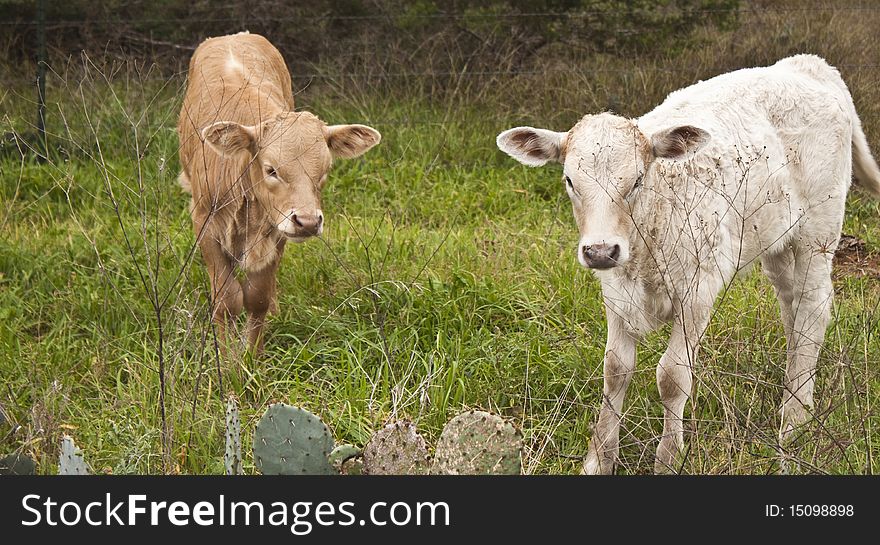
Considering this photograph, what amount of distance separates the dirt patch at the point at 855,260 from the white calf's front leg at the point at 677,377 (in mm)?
2170

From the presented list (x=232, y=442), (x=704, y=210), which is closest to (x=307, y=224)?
(x=232, y=442)

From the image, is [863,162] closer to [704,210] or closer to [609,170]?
[704,210]

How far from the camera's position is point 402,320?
18.4 ft

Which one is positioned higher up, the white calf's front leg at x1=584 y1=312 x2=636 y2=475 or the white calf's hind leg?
the white calf's hind leg

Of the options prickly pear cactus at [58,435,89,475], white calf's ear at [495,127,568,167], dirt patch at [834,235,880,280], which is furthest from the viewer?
dirt patch at [834,235,880,280]

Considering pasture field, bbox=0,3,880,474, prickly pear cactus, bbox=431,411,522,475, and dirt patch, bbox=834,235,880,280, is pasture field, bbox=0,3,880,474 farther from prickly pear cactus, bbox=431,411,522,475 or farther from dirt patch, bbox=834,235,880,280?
prickly pear cactus, bbox=431,411,522,475

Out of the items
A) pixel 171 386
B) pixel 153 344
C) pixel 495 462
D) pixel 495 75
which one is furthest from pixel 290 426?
pixel 495 75

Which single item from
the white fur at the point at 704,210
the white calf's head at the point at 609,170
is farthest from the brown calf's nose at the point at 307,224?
the white fur at the point at 704,210

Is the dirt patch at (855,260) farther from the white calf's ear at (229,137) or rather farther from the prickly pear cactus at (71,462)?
the prickly pear cactus at (71,462)

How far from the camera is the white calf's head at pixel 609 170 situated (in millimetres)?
4047

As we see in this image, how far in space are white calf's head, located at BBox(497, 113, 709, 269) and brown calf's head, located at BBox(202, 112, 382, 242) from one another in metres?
1.32

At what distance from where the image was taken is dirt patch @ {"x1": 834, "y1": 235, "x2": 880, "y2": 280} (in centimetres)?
634

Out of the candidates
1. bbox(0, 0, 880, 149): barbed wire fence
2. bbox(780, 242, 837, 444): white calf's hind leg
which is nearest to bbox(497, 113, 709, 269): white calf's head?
bbox(780, 242, 837, 444): white calf's hind leg

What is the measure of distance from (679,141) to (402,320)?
188cm
